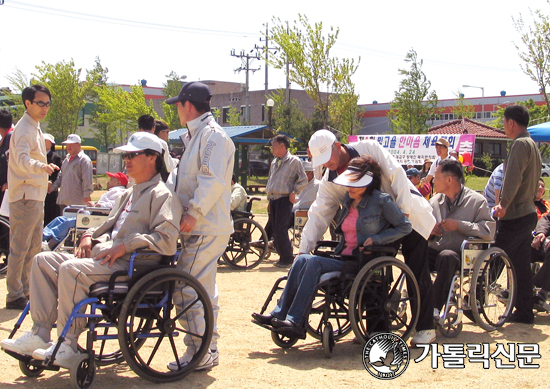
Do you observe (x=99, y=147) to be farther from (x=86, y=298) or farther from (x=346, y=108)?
(x=86, y=298)

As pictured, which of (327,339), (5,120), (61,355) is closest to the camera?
(61,355)

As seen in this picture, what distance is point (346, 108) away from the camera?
28094 mm

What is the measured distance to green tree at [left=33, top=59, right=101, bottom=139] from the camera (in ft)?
127

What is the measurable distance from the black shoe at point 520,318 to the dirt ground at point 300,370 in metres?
0.22

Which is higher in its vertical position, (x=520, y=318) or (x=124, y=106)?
(x=124, y=106)

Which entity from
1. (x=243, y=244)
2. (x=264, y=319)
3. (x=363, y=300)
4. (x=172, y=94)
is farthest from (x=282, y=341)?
Answer: (x=172, y=94)

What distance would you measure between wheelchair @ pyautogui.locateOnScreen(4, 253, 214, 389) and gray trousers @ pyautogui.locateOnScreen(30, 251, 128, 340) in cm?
7

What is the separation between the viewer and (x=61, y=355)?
365 centimetres

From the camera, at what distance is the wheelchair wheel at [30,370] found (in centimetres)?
396

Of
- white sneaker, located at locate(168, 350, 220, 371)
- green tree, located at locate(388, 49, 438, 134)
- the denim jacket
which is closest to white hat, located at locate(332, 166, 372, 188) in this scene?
the denim jacket

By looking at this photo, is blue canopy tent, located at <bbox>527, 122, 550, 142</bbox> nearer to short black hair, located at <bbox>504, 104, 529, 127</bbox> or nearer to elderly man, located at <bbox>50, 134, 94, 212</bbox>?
short black hair, located at <bbox>504, 104, 529, 127</bbox>

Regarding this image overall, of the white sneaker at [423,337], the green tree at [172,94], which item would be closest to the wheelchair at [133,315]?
the white sneaker at [423,337]

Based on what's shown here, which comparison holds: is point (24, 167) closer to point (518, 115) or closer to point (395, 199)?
point (395, 199)

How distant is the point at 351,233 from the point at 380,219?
264mm
